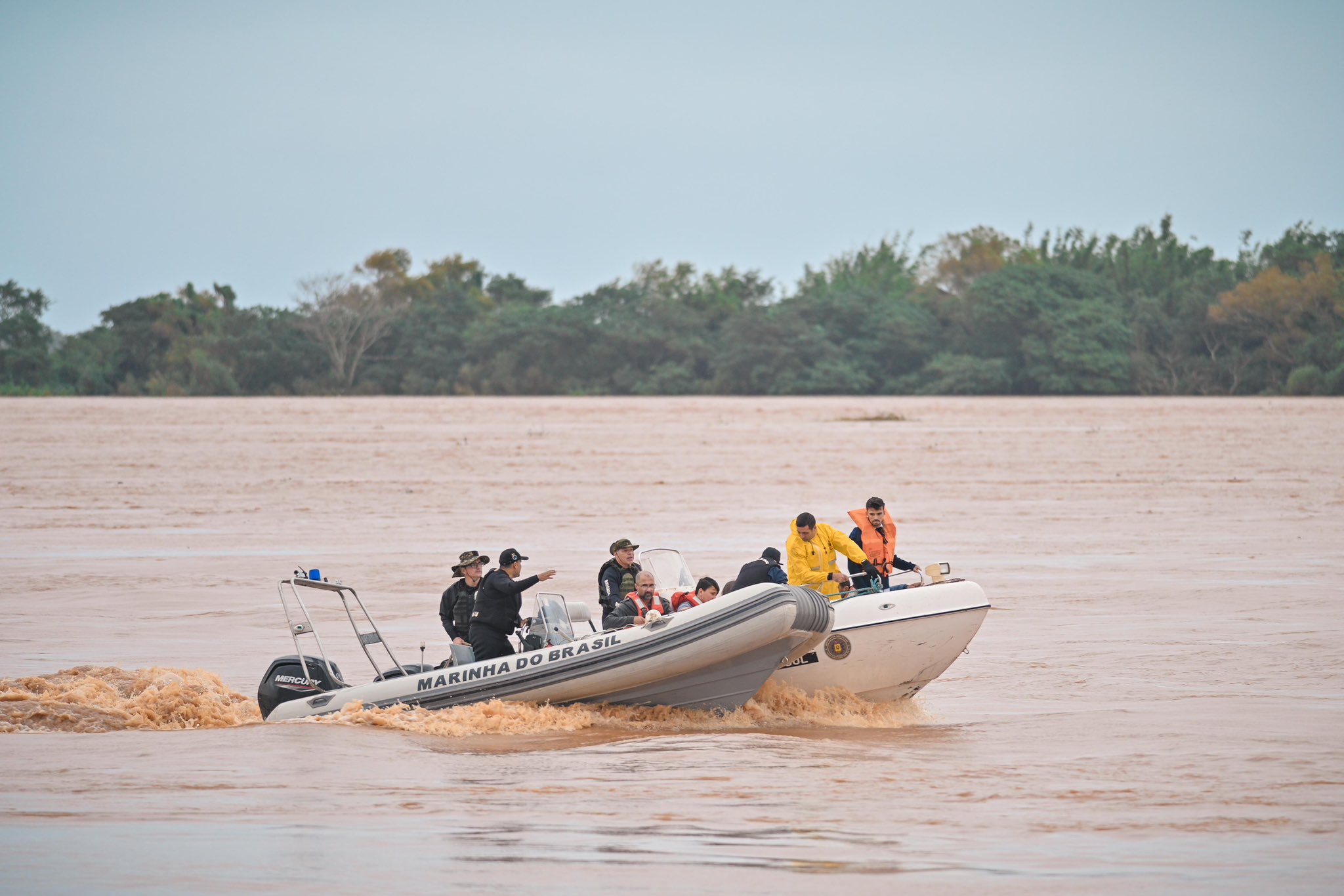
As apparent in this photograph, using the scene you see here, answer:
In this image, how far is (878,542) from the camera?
33.6ft

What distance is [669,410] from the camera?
Answer: 1934 inches

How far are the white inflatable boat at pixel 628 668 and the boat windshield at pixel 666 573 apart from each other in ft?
2.85

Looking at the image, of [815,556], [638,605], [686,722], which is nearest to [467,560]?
[638,605]

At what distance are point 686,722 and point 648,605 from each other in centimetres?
74

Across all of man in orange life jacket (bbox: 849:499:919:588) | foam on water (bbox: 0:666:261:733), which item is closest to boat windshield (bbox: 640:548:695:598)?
man in orange life jacket (bbox: 849:499:919:588)

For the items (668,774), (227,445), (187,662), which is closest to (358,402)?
(227,445)

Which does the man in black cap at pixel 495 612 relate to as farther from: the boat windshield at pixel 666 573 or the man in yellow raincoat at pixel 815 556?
the man in yellow raincoat at pixel 815 556

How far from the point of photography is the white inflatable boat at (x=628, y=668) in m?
8.88

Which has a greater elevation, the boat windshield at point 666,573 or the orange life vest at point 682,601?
the boat windshield at point 666,573

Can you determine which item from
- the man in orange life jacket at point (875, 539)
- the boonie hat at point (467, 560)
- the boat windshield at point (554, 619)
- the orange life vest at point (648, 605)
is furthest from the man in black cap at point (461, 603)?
the man in orange life jacket at point (875, 539)

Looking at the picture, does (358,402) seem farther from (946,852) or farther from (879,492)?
(946,852)

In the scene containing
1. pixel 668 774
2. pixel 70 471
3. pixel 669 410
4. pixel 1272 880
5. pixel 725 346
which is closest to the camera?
pixel 1272 880

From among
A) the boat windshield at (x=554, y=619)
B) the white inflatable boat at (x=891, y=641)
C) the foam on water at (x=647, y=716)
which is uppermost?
the boat windshield at (x=554, y=619)

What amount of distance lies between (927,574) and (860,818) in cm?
336
